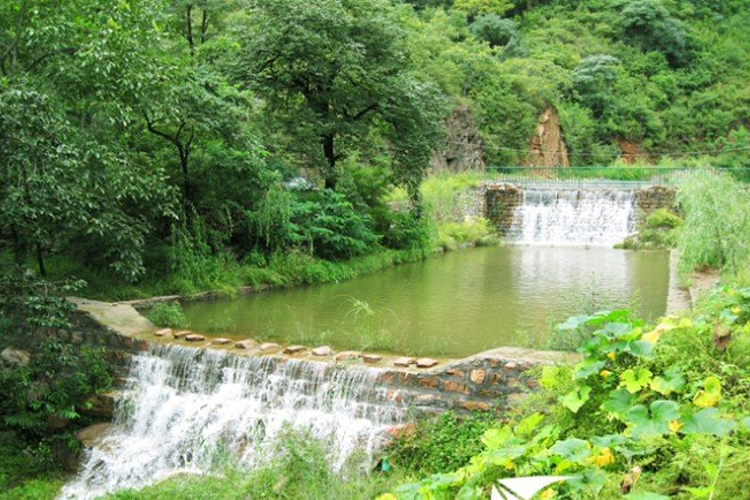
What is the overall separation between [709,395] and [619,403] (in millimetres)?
433

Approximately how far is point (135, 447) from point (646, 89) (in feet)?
134

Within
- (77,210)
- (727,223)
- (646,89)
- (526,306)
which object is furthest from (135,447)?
(646,89)

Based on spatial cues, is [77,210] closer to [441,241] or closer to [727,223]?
[727,223]

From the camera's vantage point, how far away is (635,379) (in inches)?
153

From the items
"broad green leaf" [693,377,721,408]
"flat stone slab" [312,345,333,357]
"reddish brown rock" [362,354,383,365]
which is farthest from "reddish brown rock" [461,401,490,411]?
"broad green leaf" [693,377,721,408]

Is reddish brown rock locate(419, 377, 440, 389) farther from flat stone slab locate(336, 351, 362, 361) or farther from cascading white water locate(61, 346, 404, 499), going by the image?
flat stone slab locate(336, 351, 362, 361)

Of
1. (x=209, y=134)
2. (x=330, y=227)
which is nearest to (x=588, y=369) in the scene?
(x=209, y=134)

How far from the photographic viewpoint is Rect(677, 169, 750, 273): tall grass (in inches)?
376

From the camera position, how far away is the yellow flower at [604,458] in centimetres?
319

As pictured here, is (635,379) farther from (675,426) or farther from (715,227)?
(715,227)

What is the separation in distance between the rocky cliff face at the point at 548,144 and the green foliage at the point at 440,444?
95.1 ft

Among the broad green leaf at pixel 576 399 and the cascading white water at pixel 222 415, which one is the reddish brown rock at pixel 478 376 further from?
the broad green leaf at pixel 576 399

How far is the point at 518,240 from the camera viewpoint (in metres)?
23.5

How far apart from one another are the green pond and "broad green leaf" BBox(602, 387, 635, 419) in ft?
9.93
